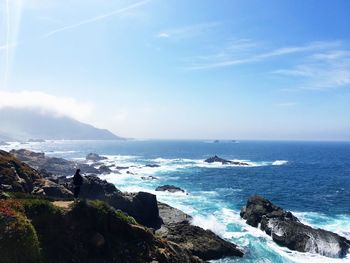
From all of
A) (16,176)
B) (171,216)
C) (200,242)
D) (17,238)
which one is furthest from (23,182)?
(17,238)

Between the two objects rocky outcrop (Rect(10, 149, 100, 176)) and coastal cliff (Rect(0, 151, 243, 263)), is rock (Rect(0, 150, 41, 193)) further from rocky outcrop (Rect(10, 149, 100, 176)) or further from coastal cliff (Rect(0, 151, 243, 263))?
rocky outcrop (Rect(10, 149, 100, 176))

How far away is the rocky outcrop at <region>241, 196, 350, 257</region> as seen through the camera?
43875mm

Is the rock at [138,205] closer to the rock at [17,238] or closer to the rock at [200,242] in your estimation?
the rock at [200,242]

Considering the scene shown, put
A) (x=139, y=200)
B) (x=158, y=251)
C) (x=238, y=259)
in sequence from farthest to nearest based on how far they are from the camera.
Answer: (x=139, y=200), (x=238, y=259), (x=158, y=251)

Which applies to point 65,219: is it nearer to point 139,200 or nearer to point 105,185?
point 139,200

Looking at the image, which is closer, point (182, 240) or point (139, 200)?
point (182, 240)

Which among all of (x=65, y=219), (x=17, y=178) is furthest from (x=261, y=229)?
(x=65, y=219)

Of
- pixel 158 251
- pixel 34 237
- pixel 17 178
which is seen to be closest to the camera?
pixel 34 237

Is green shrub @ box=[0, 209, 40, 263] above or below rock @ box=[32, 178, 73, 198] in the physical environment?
above

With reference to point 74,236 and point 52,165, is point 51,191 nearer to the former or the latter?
point 74,236

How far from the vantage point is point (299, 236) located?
149 ft

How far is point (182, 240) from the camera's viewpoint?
41062 mm

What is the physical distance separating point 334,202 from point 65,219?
63.9 m

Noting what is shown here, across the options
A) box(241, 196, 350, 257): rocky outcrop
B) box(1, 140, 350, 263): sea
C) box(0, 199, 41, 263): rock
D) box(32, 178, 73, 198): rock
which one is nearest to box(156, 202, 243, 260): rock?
box(1, 140, 350, 263): sea
